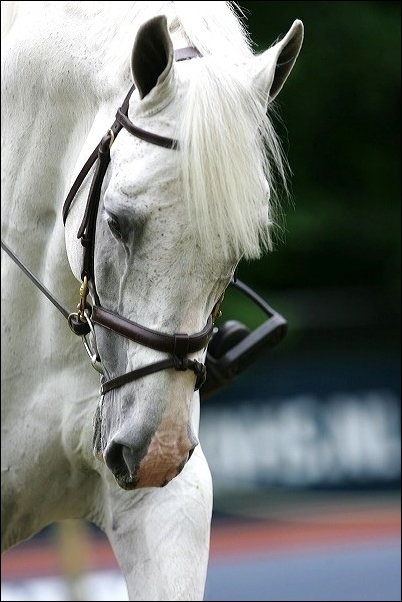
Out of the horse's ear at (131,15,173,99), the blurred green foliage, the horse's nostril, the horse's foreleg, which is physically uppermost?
the horse's ear at (131,15,173,99)

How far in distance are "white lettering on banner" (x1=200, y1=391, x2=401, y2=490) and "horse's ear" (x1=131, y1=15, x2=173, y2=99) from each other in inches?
178

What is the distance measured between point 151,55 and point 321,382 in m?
4.75

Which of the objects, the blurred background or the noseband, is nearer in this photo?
the noseband

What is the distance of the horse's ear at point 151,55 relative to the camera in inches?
104

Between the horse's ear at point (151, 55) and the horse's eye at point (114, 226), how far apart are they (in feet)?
0.89

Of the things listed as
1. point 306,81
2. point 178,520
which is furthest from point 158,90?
point 306,81

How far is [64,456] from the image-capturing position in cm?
353

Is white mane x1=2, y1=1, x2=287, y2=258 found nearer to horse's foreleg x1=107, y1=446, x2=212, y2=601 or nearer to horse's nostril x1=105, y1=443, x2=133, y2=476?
horse's nostril x1=105, y1=443, x2=133, y2=476

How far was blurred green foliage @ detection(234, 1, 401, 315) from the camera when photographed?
916 cm

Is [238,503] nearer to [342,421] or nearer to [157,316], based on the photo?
[342,421]

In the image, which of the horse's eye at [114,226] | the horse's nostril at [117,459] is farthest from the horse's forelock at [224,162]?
the horse's nostril at [117,459]

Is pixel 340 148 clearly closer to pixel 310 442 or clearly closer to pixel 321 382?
pixel 321 382

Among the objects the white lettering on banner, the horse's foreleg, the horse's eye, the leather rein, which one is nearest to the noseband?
the leather rein

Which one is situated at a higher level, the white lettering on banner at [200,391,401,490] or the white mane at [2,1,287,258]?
the white mane at [2,1,287,258]
